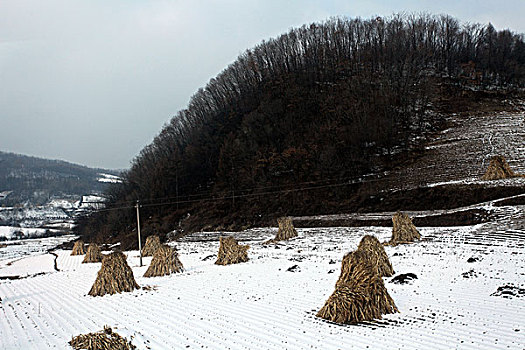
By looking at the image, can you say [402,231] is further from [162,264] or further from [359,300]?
[359,300]

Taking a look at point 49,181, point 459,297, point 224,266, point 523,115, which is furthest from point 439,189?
point 49,181

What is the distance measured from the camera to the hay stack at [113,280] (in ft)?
47.8

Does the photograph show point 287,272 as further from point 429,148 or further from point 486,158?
point 429,148

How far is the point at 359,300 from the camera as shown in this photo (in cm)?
935

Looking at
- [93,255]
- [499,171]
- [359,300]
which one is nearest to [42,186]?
[93,255]

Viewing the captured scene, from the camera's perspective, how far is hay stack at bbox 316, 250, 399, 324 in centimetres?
927

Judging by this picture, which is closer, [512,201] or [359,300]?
[359,300]

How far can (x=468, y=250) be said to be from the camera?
727 inches

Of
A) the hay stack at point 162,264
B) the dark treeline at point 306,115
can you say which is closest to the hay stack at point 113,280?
the hay stack at point 162,264

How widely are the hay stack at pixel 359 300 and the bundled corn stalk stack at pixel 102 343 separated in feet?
14.8

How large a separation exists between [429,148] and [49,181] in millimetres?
172944

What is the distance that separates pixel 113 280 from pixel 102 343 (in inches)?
278

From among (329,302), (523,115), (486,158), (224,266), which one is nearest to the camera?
(329,302)

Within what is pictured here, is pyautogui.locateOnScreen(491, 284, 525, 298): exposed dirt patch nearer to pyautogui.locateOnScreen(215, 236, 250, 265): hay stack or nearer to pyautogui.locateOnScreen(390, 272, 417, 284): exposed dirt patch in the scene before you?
pyautogui.locateOnScreen(390, 272, 417, 284): exposed dirt patch
